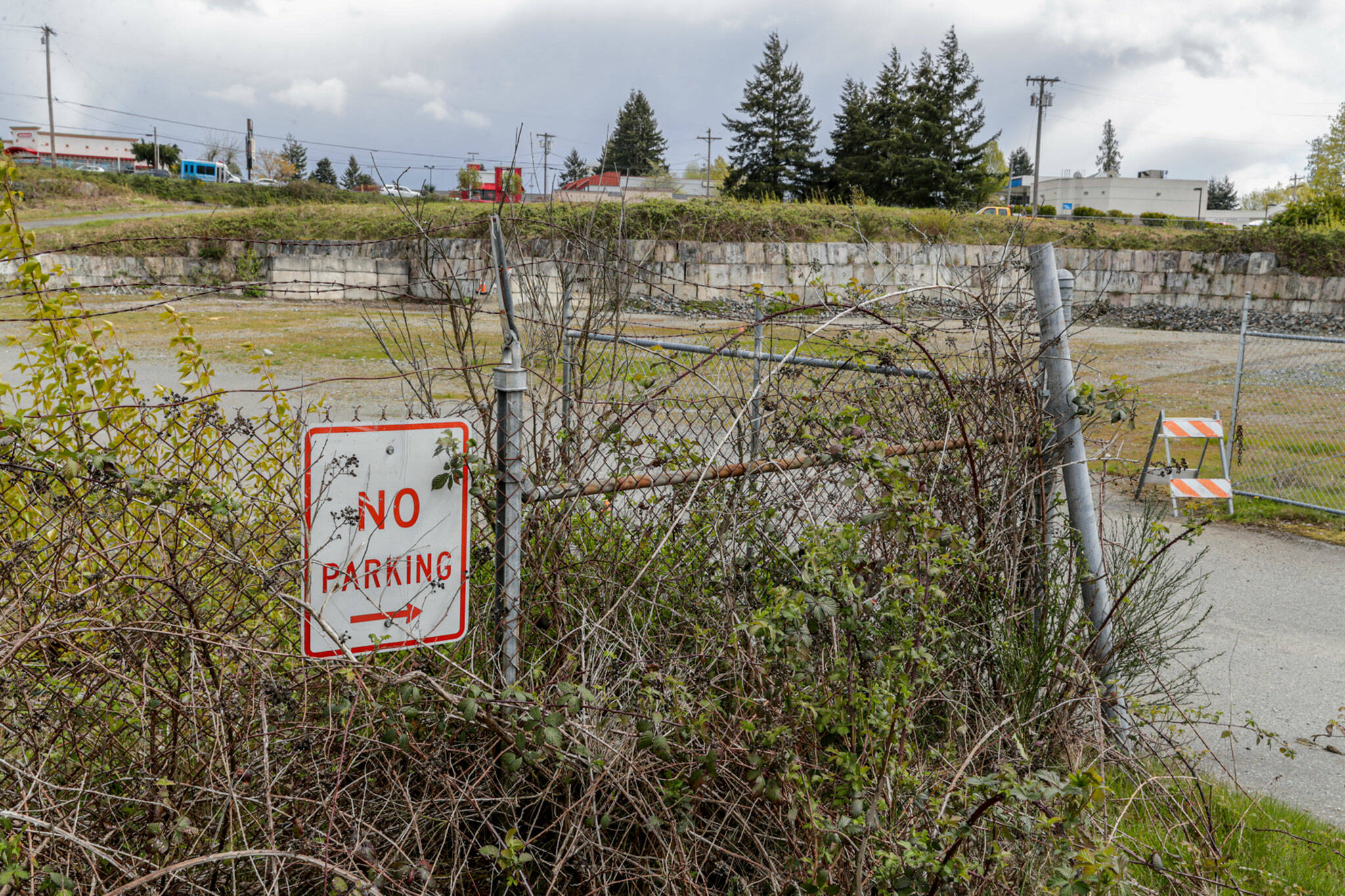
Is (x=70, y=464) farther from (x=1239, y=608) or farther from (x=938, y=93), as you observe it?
(x=938, y=93)

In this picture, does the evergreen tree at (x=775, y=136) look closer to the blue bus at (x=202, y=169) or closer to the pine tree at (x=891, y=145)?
the pine tree at (x=891, y=145)

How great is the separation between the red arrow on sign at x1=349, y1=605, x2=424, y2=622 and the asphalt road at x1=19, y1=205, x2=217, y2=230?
30757 mm

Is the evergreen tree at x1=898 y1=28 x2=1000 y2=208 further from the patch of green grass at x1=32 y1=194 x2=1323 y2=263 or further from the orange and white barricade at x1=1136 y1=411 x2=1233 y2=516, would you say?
the orange and white barricade at x1=1136 y1=411 x2=1233 y2=516

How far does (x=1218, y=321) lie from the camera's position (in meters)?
26.5

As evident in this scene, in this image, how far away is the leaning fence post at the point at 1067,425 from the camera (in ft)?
10.9

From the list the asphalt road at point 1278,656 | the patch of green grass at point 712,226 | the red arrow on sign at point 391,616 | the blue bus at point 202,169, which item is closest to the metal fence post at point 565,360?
the red arrow on sign at point 391,616

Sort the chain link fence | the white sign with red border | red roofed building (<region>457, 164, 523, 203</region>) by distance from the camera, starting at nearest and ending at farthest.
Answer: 1. the white sign with red border
2. red roofed building (<region>457, 164, 523, 203</region>)
3. the chain link fence

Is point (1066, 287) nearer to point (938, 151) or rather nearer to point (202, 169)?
point (938, 151)

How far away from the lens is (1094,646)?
3262 millimetres

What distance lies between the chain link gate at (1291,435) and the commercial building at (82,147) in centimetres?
6667

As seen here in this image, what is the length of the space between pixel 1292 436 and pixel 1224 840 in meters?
10.1

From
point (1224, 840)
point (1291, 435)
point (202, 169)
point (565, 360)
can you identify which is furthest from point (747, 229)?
point (202, 169)

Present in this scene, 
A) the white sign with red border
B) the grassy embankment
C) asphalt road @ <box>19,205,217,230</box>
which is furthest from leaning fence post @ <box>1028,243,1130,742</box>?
asphalt road @ <box>19,205,217,230</box>

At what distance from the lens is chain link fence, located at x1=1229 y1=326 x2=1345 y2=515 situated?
26.6 feet
